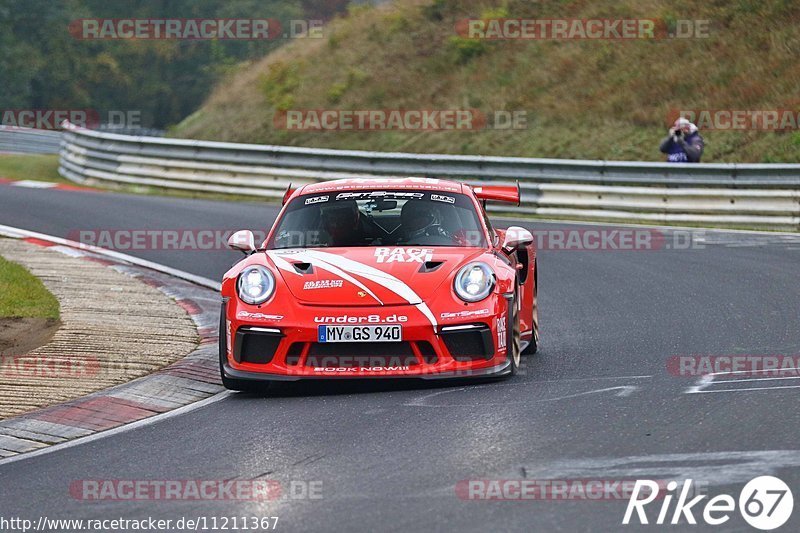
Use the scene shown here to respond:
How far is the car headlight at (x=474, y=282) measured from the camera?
7.96 m

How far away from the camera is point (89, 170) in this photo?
1044 inches

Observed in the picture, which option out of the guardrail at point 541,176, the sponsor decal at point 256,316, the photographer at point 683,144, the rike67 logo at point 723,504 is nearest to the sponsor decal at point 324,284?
the sponsor decal at point 256,316

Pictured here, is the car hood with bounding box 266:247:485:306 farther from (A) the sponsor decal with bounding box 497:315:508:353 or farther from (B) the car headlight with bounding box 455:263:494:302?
(A) the sponsor decal with bounding box 497:315:508:353

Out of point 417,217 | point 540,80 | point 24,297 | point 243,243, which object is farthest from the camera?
point 540,80

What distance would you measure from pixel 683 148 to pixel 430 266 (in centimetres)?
1267

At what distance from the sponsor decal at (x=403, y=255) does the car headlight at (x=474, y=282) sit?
0.32 m

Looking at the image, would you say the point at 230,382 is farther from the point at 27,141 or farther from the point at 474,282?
the point at 27,141

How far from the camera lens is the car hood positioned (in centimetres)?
789

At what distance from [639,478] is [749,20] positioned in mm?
23340

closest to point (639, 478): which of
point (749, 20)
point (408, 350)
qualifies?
point (408, 350)

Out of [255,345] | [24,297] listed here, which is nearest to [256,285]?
[255,345]

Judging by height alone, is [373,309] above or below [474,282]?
below

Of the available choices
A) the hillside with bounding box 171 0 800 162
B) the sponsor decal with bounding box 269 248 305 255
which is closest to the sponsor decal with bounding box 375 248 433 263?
the sponsor decal with bounding box 269 248 305 255

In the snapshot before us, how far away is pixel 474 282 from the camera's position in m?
8.05
